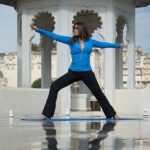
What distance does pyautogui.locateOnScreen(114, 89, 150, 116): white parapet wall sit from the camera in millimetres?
24500

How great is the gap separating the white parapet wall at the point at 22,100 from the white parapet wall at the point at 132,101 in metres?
4.08

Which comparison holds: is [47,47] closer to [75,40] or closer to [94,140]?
[75,40]

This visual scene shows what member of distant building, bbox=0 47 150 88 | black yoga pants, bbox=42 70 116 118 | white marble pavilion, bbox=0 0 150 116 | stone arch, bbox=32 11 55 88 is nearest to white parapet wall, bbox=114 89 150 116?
white marble pavilion, bbox=0 0 150 116

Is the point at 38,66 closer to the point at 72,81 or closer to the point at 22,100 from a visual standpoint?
the point at 22,100

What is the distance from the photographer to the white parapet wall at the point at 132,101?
2450 cm

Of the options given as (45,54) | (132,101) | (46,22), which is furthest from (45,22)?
(132,101)

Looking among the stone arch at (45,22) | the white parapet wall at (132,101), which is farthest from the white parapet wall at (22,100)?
the stone arch at (45,22)

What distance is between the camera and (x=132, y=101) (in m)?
25.5

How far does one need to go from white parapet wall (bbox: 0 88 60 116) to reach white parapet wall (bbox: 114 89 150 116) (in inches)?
160

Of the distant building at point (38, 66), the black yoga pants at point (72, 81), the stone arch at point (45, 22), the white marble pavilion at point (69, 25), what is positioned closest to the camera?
the black yoga pants at point (72, 81)

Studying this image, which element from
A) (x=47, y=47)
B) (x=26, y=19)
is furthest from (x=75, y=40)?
(x=47, y=47)

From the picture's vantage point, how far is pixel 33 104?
23.8 metres

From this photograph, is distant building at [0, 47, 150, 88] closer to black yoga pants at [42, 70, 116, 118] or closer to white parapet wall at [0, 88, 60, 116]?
white parapet wall at [0, 88, 60, 116]

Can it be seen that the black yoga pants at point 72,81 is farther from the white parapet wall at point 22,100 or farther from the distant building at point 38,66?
the distant building at point 38,66
